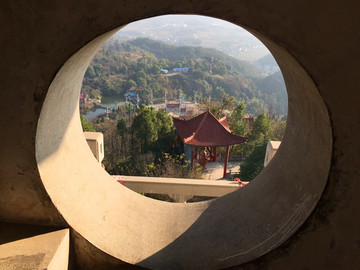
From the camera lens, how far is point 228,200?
2.98 metres

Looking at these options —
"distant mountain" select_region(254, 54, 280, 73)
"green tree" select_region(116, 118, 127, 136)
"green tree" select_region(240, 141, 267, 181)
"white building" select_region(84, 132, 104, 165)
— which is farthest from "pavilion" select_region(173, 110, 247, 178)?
"distant mountain" select_region(254, 54, 280, 73)

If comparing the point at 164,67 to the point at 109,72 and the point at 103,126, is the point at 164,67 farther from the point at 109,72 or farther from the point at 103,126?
the point at 103,126

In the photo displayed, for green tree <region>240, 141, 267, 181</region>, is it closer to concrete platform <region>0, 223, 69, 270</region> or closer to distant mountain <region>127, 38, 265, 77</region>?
concrete platform <region>0, 223, 69, 270</region>

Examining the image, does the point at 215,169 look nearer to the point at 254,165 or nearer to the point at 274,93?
the point at 254,165

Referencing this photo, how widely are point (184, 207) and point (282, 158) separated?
1074 millimetres

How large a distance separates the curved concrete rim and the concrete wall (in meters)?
0.01

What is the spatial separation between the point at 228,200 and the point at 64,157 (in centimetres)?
162

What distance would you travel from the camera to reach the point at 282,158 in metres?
2.68

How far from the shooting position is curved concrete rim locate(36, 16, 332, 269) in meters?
2.05

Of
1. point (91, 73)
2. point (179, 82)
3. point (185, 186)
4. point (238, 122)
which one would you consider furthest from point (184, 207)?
point (179, 82)

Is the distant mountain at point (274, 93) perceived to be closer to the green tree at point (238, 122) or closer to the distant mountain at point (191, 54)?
the distant mountain at point (191, 54)

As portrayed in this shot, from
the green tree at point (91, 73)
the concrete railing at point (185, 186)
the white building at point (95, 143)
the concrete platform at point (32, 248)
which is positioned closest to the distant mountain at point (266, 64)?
the green tree at point (91, 73)

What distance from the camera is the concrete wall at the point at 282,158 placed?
1682 millimetres

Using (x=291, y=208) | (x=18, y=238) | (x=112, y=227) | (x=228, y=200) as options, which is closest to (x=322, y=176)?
(x=291, y=208)
